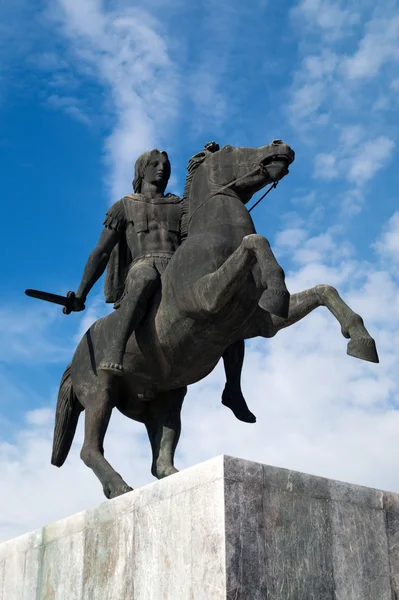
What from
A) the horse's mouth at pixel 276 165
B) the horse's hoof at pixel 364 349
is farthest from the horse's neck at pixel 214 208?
the horse's hoof at pixel 364 349

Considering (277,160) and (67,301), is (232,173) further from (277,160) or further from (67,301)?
(67,301)

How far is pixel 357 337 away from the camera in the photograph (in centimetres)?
681

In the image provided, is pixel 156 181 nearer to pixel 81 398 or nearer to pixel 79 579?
pixel 81 398

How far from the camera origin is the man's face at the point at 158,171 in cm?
905

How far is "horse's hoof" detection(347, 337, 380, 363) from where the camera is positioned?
6766 mm

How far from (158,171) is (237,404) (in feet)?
8.34

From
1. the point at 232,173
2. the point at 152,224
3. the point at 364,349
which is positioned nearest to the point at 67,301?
the point at 152,224

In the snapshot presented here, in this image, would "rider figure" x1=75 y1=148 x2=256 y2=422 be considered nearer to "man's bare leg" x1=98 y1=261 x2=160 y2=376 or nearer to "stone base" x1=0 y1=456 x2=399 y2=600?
"man's bare leg" x1=98 y1=261 x2=160 y2=376

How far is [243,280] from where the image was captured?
711 centimetres

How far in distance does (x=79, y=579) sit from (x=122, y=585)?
2.46 feet

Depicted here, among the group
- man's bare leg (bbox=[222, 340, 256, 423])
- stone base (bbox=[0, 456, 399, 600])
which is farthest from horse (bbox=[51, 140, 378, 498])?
stone base (bbox=[0, 456, 399, 600])

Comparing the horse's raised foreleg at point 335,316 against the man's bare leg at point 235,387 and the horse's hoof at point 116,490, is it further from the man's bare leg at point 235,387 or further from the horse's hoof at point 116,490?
the horse's hoof at point 116,490

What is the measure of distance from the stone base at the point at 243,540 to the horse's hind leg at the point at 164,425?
147 cm

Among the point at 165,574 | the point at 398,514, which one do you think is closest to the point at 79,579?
the point at 165,574
